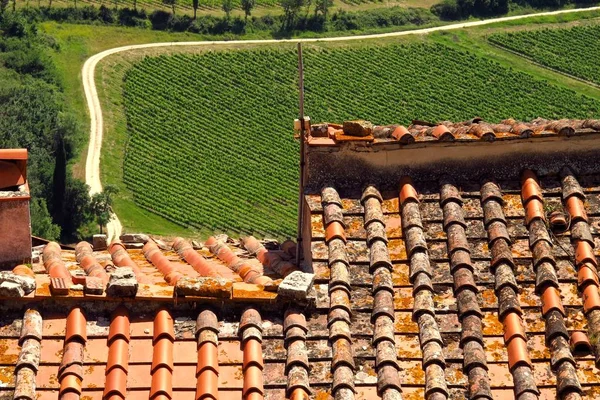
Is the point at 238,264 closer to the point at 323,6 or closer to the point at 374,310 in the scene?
the point at 374,310

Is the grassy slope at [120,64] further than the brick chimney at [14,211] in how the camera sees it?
Yes

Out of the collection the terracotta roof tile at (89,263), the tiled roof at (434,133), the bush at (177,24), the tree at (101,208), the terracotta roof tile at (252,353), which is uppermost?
the tiled roof at (434,133)

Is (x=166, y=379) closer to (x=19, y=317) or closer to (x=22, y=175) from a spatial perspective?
(x=19, y=317)

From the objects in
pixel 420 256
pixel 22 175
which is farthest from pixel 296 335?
pixel 22 175

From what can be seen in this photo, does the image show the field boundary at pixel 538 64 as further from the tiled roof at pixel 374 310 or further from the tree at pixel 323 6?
the tiled roof at pixel 374 310

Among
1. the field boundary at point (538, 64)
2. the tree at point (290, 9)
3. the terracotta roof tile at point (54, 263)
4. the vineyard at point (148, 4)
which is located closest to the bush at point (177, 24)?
the vineyard at point (148, 4)

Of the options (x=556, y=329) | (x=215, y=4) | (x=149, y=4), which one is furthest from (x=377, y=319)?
(x=215, y=4)

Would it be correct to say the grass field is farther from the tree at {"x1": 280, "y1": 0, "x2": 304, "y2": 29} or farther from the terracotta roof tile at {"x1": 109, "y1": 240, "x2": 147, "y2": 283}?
the terracotta roof tile at {"x1": 109, "y1": 240, "x2": 147, "y2": 283}
